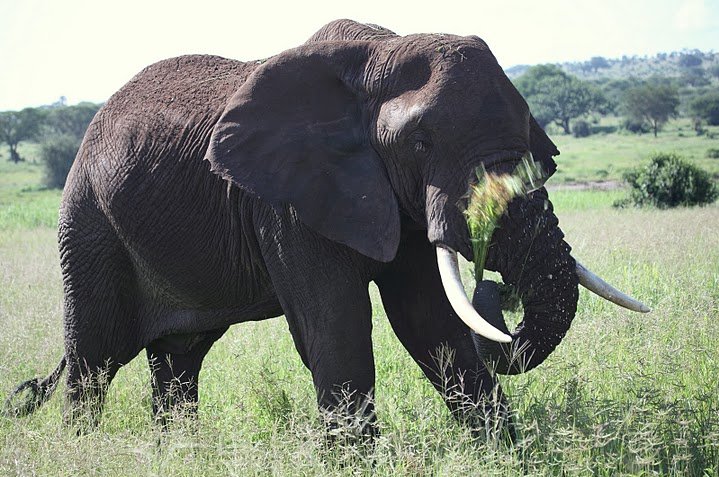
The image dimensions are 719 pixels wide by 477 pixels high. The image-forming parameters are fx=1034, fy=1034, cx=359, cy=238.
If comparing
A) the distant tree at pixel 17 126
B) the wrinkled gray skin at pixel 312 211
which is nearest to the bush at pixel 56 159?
the distant tree at pixel 17 126

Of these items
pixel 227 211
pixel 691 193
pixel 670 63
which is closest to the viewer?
pixel 227 211

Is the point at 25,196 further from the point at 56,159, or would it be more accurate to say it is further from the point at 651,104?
the point at 651,104

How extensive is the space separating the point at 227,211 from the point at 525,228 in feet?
5.58

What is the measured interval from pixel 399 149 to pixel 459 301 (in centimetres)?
77

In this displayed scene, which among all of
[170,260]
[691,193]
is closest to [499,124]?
[170,260]

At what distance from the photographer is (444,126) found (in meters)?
4.44

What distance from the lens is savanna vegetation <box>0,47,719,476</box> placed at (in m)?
4.45

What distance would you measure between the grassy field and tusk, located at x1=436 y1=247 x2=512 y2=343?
450 millimetres

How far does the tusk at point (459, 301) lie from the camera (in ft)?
13.6

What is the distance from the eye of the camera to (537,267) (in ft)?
14.2

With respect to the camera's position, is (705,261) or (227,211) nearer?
(227,211)

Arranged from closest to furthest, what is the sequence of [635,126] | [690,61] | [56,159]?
1. [56,159]
2. [635,126]
3. [690,61]

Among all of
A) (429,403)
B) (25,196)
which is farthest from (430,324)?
(25,196)

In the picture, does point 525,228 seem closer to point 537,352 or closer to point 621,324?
point 537,352
